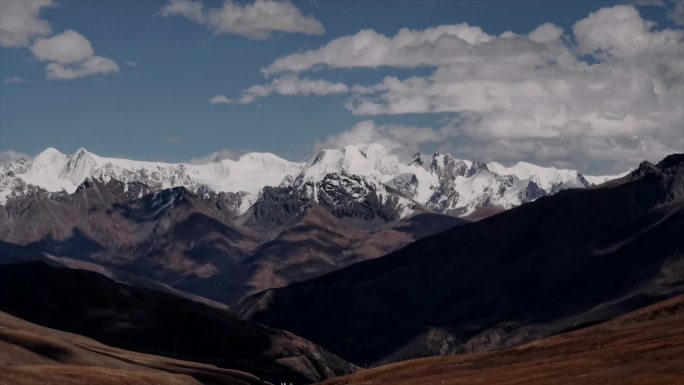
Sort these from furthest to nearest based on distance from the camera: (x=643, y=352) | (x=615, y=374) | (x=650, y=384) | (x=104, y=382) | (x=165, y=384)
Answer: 1. (x=165, y=384)
2. (x=104, y=382)
3. (x=643, y=352)
4. (x=615, y=374)
5. (x=650, y=384)

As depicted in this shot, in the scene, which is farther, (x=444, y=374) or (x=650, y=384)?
(x=444, y=374)

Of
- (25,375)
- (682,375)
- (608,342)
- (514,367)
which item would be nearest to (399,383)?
(514,367)

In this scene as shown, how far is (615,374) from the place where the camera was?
12244cm

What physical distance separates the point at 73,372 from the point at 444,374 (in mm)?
56205

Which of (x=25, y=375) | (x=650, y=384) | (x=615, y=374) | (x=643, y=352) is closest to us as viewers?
(x=650, y=384)

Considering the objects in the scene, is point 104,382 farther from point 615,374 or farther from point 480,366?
point 615,374

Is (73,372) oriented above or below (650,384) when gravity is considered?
above

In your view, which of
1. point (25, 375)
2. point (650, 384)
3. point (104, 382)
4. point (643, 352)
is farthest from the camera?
point (104, 382)

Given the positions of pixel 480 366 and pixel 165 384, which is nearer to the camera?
pixel 480 366

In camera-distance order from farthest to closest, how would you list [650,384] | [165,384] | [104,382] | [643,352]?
[165,384] → [104,382] → [643,352] → [650,384]

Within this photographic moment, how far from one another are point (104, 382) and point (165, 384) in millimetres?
25438

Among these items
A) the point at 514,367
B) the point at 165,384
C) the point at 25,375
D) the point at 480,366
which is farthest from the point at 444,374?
the point at 25,375

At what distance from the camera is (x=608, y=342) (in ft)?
566

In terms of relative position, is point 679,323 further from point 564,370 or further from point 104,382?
point 104,382
